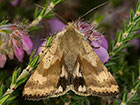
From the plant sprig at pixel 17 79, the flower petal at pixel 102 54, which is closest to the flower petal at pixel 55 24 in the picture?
the flower petal at pixel 102 54

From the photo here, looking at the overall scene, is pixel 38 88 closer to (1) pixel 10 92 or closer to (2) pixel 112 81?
(1) pixel 10 92

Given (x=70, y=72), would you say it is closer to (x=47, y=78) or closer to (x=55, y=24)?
(x=47, y=78)

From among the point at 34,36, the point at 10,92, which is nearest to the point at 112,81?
the point at 10,92

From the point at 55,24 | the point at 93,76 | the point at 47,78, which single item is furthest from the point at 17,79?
the point at 55,24

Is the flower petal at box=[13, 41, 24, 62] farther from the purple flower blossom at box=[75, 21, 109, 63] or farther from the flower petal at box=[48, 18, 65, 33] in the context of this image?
the flower petal at box=[48, 18, 65, 33]

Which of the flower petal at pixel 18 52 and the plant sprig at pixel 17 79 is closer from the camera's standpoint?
the plant sprig at pixel 17 79

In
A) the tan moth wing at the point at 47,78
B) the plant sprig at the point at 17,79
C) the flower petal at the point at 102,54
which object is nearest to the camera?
the plant sprig at the point at 17,79

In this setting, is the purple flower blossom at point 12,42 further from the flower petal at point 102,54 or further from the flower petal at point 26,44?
the flower petal at point 102,54
